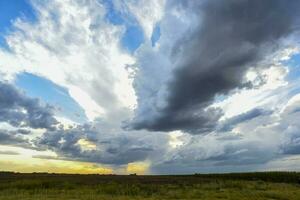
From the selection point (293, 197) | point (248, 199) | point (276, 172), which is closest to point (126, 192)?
point (248, 199)

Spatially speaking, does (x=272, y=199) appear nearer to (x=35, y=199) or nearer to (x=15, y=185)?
(x=35, y=199)

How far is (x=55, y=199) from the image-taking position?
4881 centimetres

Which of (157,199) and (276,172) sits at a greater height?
(276,172)

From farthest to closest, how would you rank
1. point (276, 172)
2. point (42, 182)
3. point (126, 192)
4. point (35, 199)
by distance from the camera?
1. point (276, 172)
2. point (42, 182)
3. point (126, 192)
4. point (35, 199)

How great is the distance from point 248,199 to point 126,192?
2262cm

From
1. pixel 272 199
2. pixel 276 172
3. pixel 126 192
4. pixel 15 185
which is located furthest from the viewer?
pixel 276 172

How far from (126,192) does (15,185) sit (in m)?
28.8

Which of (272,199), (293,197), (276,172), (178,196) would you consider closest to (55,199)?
(178,196)

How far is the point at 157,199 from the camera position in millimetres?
50719

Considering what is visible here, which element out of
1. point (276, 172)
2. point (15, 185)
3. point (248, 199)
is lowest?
point (248, 199)

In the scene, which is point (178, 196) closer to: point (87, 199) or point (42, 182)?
point (87, 199)

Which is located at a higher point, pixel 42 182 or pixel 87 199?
pixel 42 182

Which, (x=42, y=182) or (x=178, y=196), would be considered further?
(x=42, y=182)

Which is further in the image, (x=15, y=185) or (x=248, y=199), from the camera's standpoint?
(x=15, y=185)
